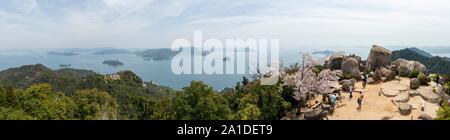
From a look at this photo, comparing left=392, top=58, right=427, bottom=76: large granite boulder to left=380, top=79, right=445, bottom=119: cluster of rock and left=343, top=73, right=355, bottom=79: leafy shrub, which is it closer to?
left=380, top=79, right=445, bottom=119: cluster of rock

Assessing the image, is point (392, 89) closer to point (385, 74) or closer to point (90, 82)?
point (385, 74)

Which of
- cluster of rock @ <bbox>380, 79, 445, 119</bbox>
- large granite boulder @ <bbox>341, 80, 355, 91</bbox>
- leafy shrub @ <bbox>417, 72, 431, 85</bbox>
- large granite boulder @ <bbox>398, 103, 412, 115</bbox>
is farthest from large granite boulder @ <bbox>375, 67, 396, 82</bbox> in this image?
large granite boulder @ <bbox>398, 103, 412, 115</bbox>

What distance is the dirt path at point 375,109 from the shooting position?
21828 mm

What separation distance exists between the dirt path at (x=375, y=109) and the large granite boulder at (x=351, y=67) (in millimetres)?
3688

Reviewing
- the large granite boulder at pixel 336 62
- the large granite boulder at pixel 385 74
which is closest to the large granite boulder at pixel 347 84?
the large granite boulder at pixel 385 74

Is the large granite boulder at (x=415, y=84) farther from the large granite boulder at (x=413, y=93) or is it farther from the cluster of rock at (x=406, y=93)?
the large granite boulder at (x=413, y=93)

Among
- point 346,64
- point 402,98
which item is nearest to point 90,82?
point 346,64

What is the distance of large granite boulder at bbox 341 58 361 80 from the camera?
2955 centimetres

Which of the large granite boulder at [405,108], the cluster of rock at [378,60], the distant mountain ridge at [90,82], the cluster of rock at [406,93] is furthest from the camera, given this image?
the distant mountain ridge at [90,82]

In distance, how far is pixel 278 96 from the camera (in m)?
23.7

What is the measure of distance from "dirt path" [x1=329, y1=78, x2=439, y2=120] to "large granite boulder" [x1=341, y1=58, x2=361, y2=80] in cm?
369
